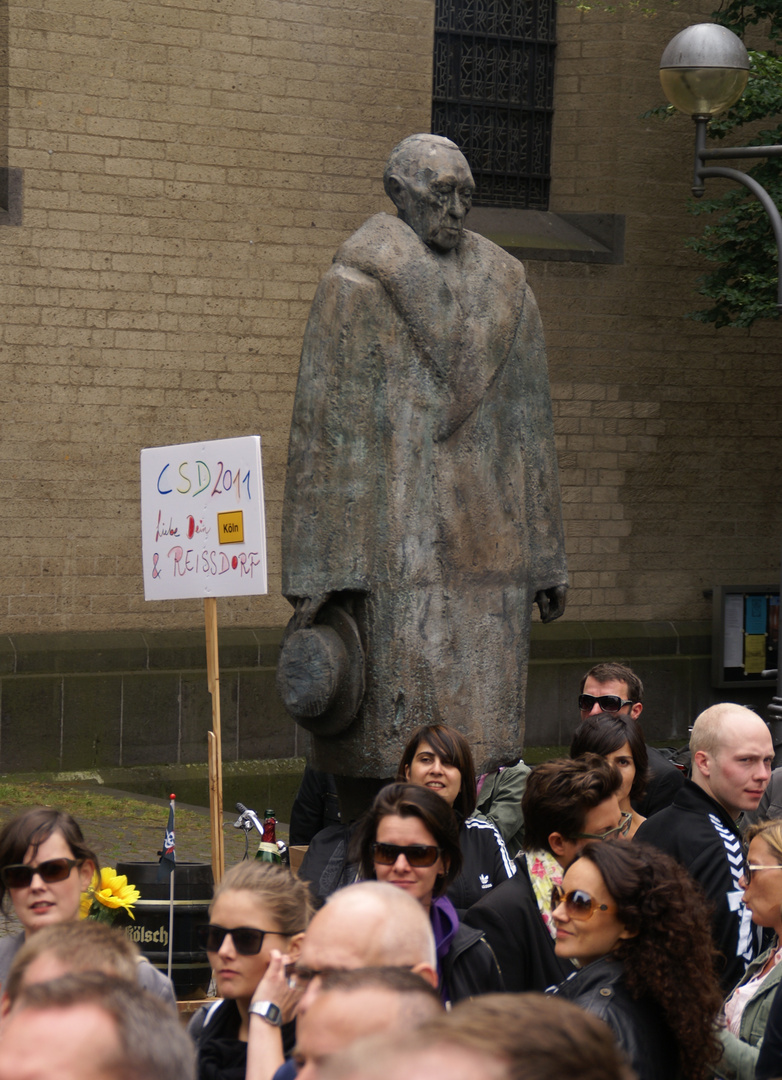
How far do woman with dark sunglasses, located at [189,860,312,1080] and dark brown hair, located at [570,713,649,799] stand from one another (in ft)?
5.52

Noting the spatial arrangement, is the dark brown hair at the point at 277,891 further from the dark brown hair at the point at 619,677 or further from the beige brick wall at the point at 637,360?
the beige brick wall at the point at 637,360

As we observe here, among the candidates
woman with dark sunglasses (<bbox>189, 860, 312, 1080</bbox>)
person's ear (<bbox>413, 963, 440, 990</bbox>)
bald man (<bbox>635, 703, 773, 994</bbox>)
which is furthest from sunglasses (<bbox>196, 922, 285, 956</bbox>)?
bald man (<bbox>635, 703, 773, 994</bbox>)

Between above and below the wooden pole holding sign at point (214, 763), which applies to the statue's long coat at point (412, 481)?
above

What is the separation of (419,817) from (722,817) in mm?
1063

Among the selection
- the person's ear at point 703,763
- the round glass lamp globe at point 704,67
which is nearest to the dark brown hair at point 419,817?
the person's ear at point 703,763

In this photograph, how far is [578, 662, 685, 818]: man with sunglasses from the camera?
5.50 meters

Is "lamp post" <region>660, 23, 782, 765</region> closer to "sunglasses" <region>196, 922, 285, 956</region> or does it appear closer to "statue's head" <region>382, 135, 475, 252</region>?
"statue's head" <region>382, 135, 475, 252</region>

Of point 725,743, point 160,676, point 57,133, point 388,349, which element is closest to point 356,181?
point 57,133

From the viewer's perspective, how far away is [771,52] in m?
12.0

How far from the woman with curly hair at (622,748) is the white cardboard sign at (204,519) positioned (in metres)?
1.27

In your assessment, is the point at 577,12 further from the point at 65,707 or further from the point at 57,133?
the point at 65,707

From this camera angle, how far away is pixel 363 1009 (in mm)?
2027

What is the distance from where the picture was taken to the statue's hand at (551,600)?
5.91 m

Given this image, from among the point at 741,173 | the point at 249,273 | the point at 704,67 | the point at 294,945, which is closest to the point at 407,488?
the point at 294,945
